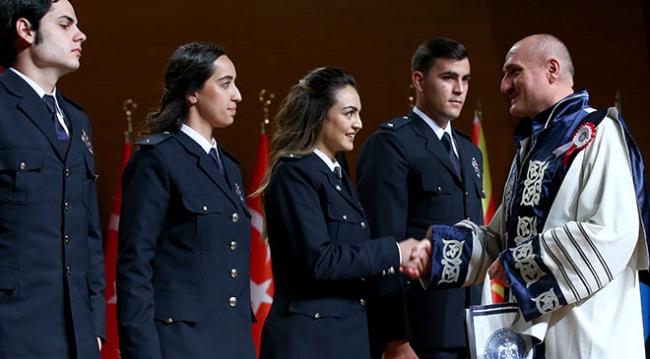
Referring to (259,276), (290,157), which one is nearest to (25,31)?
(290,157)

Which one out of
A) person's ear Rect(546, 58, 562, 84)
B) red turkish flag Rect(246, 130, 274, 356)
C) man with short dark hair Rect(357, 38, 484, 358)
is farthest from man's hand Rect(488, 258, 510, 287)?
red turkish flag Rect(246, 130, 274, 356)

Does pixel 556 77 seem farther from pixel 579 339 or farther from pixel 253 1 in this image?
pixel 253 1

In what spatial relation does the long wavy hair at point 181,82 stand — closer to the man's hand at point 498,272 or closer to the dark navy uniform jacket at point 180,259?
the dark navy uniform jacket at point 180,259

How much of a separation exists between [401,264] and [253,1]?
2.97m

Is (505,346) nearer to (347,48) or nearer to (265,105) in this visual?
(265,105)

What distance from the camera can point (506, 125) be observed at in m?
5.02

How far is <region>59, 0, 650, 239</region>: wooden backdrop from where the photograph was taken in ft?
16.2

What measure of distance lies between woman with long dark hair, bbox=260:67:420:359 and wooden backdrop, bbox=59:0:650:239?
2.17 meters

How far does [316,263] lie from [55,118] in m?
0.85

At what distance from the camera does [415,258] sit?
279cm

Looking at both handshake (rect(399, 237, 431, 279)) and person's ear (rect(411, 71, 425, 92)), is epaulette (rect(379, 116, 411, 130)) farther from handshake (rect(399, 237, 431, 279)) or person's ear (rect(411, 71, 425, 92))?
handshake (rect(399, 237, 431, 279))

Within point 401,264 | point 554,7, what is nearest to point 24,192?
point 401,264

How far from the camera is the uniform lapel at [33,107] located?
216 centimetres

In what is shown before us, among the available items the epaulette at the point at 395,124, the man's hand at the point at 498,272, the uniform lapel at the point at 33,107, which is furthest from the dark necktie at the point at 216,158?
the man's hand at the point at 498,272
